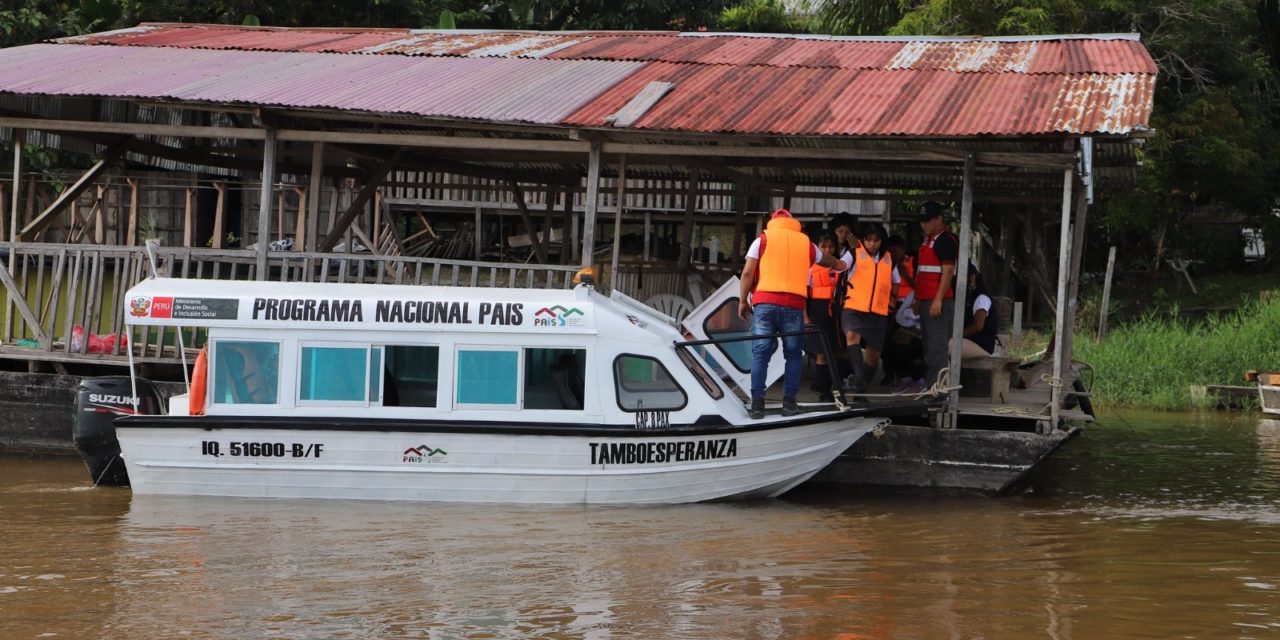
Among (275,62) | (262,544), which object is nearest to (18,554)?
(262,544)

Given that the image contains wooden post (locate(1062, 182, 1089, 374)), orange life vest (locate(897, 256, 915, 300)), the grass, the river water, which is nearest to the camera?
the river water

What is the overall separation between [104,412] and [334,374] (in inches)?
87.4

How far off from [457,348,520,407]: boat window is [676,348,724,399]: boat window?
1.32m

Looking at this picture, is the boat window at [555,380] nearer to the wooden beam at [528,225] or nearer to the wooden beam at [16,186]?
the wooden beam at [528,225]

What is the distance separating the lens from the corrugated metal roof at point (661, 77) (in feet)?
37.8

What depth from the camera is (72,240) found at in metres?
18.0

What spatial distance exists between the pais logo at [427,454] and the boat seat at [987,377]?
467 cm

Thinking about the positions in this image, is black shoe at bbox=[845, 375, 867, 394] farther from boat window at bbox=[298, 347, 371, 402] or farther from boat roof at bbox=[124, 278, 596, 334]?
boat window at bbox=[298, 347, 371, 402]

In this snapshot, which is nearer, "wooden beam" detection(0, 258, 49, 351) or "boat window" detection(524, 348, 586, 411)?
"boat window" detection(524, 348, 586, 411)

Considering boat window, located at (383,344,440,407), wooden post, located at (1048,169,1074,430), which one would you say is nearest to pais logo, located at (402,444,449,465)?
boat window, located at (383,344,440,407)

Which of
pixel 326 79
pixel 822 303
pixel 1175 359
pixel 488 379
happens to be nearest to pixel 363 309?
pixel 488 379

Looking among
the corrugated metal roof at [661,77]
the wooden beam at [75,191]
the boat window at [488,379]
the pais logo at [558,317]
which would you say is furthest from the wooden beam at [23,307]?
the pais logo at [558,317]

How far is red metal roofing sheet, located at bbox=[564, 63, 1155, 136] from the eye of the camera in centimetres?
1098

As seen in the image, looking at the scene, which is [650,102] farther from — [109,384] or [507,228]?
[507,228]
